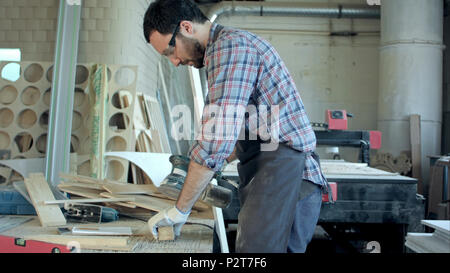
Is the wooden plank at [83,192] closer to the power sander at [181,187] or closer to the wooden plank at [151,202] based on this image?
the wooden plank at [151,202]

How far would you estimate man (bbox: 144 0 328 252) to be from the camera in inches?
50.1

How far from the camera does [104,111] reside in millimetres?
3656

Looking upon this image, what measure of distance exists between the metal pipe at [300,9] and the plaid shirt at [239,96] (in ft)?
18.8

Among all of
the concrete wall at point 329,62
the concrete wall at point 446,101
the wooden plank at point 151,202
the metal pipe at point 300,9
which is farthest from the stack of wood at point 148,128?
the concrete wall at point 446,101

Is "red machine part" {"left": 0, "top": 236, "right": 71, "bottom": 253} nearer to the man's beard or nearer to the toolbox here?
the toolbox

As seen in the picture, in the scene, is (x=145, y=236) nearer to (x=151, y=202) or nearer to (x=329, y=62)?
(x=151, y=202)

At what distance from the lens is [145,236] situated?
58.0 inches

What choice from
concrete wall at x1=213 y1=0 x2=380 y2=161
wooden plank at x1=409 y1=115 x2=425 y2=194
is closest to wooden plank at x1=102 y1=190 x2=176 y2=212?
wooden plank at x1=409 y1=115 x2=425 y2=194

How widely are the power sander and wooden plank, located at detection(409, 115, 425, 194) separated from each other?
4892 millimetres

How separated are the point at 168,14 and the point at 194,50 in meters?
0.15

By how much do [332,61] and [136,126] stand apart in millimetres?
4507

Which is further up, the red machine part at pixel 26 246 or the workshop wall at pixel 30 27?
the workshop wall at pixel 30 27

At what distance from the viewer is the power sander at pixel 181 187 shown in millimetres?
1577
